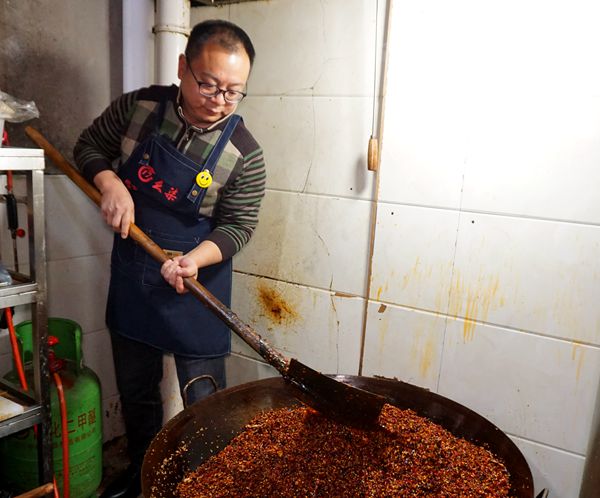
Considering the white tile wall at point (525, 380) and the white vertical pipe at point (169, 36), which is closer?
the white tile wall at point (525, 380)

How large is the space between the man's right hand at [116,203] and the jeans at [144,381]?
52 centimetres

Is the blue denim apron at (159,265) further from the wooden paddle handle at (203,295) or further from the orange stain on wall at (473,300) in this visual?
the orange stain on wall at (473,300)

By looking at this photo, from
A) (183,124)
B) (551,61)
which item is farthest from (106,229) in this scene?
(551,61)

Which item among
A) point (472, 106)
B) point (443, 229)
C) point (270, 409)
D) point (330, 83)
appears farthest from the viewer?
point (330, 83)

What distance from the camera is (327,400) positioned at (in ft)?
4.20

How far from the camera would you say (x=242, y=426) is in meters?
1.36

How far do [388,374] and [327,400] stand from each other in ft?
2.07

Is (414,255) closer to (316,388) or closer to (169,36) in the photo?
(316,388)

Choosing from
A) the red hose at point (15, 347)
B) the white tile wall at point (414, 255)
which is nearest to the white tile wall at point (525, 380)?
the white tile wall at point (414, 255)

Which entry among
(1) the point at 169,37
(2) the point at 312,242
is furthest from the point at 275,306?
(1) the point at 169,37

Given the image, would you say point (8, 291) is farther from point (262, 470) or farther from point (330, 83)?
point (330, 83)

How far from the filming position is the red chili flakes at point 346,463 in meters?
1.10

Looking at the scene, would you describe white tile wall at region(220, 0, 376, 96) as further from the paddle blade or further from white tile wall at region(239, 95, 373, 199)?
the paddle blade

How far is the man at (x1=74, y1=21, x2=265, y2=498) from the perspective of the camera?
5.22 feet
